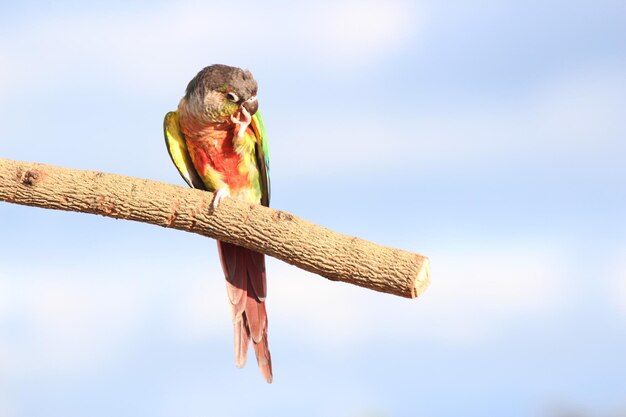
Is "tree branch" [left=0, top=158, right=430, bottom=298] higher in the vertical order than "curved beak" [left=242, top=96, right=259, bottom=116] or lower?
lower

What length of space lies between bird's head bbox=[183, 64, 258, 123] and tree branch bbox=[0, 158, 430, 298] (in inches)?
34.1

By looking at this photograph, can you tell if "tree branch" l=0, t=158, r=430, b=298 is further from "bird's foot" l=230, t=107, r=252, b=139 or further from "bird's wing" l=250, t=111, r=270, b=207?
"bird's wing" l=250, t=111, r=270, b=207

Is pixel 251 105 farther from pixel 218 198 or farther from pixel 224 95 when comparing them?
pixel 218 198

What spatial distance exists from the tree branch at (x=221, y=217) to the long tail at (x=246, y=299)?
885 millimetres

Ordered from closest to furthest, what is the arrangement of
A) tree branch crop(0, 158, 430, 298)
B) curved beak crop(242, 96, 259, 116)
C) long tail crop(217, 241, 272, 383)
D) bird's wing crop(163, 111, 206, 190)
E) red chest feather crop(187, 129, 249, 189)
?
tree branch crop(0, 158, 430, 298) → long tail crop(217, 241, 272, 383) → curved beak crop(242, 96, 259, 116) → red chest feather crop(187, 129, 249, 189) → bird's wing crop(163, 111, 206, 190)

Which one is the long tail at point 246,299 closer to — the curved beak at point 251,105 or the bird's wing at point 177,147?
the bird's wing at point 177,147

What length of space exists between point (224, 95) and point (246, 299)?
1431mm

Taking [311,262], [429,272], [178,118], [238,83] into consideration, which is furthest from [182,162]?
[429,272]

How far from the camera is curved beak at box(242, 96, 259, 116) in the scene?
5191 mm

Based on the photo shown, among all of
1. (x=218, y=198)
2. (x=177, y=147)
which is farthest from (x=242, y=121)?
(x=218, y=198)

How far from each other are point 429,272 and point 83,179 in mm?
2051

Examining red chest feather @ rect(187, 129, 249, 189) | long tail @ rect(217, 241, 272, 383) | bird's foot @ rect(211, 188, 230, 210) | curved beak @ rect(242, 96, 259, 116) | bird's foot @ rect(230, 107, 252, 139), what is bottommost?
long tail @ rect(217, 241, 272, 383)

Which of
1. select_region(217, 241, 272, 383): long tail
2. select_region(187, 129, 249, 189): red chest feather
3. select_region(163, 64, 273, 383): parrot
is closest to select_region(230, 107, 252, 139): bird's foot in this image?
select_region(163, 64, 273, 383): parrot

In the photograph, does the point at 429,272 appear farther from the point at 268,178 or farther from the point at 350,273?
the point at 268,178
